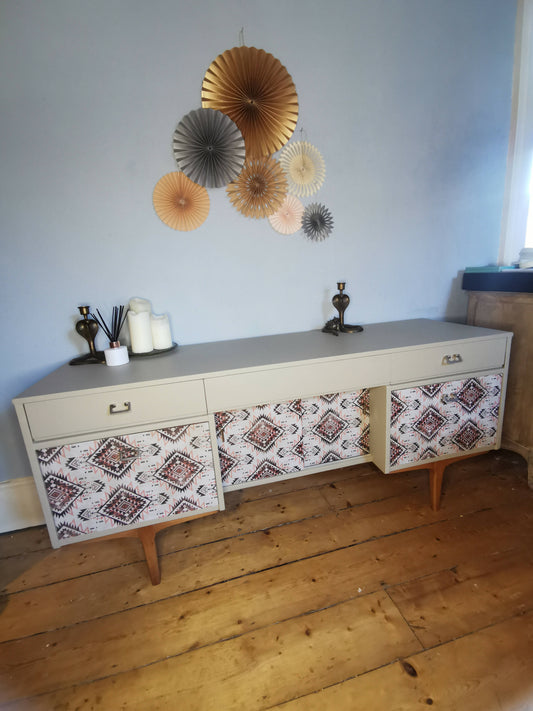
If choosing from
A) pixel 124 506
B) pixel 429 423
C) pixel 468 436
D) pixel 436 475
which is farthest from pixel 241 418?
pixel 468 436

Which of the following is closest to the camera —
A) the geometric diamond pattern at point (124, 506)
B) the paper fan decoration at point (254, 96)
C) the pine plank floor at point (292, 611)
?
the pine plank floor at point (292, 611)

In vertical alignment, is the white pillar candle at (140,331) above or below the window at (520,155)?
below

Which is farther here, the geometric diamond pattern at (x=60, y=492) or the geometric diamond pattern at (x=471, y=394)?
the geometric diamond pattern at (x=471, y=394)

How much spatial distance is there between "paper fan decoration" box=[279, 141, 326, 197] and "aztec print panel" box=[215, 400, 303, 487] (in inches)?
39.5

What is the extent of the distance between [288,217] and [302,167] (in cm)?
24

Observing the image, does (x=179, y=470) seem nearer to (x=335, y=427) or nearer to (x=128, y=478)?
(x=128, y=478)

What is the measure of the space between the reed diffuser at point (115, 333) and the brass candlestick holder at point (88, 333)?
39 mm

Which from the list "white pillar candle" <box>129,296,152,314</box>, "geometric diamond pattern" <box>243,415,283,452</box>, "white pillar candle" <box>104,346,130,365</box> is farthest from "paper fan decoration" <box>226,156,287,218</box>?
"geometric diamond pattern" <box>243,415,283,452</box>

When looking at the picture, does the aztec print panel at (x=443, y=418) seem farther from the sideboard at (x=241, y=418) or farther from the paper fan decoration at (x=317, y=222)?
the paper fan decoration at (x=317, y=222)

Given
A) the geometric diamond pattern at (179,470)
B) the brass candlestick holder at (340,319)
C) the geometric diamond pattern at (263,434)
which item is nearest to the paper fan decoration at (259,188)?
the brass candlestick holder at (340,319)

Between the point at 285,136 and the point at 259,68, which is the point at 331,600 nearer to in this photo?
the point at 285,136

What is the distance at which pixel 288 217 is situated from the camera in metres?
1.58

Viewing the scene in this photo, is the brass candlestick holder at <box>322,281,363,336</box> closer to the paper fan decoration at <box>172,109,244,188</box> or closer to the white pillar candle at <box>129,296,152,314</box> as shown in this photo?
the paper fan decoration at <box>172,109,244,188</box>

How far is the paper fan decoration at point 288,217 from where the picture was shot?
1.57 meters
